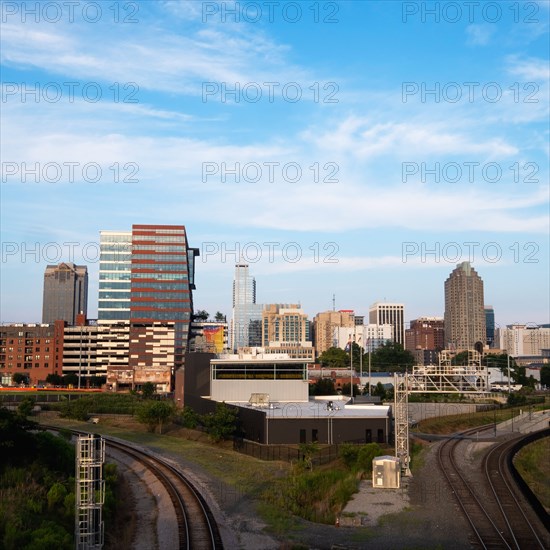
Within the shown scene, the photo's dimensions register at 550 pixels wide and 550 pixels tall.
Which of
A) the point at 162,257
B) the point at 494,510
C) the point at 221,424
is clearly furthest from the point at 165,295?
the point at 494,510

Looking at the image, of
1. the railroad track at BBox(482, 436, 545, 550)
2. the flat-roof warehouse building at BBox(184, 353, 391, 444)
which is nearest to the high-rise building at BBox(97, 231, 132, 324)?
the flat-roof warehouse building at BBox(184, 353, 391, 444)

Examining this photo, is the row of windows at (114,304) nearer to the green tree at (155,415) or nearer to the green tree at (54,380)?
the green tree at (54,380)

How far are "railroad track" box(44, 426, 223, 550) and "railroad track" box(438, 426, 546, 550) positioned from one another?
12150 millimetres

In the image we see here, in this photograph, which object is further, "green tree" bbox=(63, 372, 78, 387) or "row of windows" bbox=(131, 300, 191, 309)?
"row of windows" bbox=(131, 300, 191, 309)

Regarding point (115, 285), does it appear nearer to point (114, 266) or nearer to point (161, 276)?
point (114, 266)

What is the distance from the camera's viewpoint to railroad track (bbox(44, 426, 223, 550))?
28397 millimetres

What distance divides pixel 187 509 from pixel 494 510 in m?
16.8

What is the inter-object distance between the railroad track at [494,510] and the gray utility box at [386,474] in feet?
12.0

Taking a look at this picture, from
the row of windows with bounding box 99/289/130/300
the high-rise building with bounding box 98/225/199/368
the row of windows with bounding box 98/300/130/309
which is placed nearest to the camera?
the high-rise building with bounding box 98/225/199/368

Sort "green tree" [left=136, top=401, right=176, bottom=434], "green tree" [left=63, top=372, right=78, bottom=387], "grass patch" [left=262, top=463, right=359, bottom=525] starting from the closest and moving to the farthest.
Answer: "grass patch" [left=262, top=463, right=359, bottom=525]
"green tree" [left=136, top=401, right=176, bottom=434]
"green tree" [left=63, top=372, right=78, bottom=387]

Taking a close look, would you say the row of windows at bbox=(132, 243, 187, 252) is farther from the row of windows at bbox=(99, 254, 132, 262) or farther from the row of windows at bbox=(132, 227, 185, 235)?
the row of windows at bbox=(99, 254, 132, 262)

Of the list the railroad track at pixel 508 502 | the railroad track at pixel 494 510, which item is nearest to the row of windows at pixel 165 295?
the railroad track at pixel 508 502

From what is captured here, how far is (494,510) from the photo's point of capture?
35.9 m

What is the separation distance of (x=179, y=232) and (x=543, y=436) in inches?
4670
